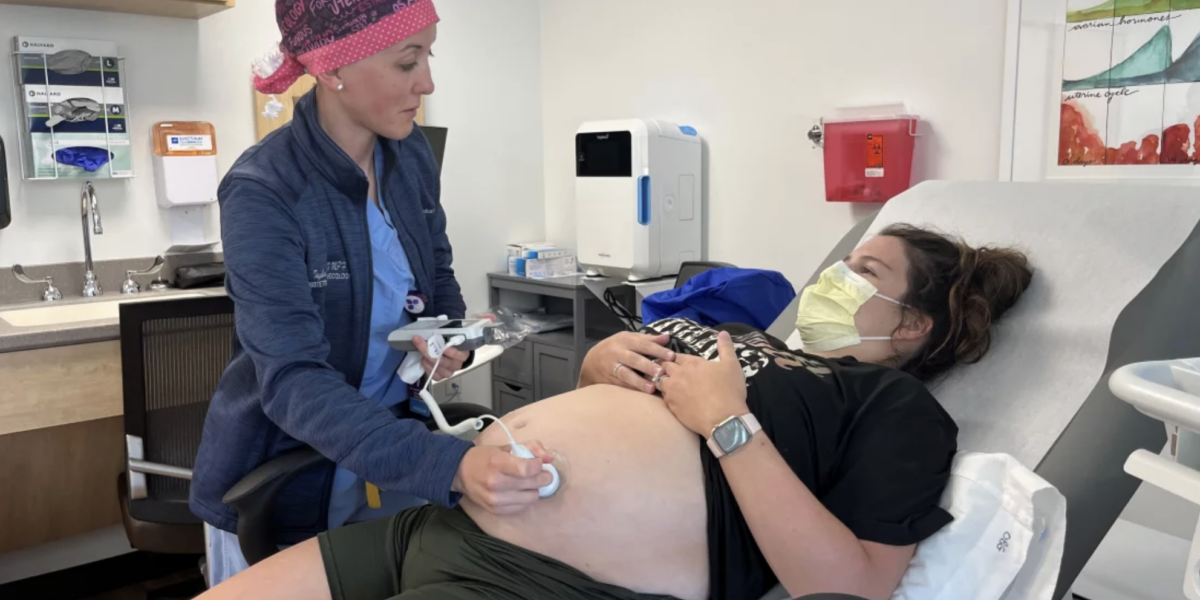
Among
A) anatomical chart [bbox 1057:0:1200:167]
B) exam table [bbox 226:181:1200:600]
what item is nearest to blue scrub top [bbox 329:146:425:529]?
exam table [bbox 226:181:1200:600]

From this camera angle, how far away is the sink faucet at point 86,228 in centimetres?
266

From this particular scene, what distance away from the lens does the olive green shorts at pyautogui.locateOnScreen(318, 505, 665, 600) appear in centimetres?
117

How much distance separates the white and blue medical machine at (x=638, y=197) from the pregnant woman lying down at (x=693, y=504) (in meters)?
1.54

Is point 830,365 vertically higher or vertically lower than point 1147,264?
lower

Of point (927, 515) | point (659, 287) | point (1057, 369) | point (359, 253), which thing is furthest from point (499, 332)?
point (659, 287)

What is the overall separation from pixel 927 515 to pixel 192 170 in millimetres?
2499

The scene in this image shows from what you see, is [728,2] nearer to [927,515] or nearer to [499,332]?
[499,332]

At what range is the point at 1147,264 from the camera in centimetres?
140

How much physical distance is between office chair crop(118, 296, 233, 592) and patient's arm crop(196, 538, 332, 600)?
0.68m

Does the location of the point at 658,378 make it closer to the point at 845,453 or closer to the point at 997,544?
the point at 845,453

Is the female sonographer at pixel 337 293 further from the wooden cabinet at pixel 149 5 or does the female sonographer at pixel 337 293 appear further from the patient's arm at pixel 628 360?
the wooden cabinet at pixel 149 5

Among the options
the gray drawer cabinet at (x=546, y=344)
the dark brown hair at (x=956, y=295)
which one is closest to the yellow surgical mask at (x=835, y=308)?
the dark brown hair at (x=956, y=295)

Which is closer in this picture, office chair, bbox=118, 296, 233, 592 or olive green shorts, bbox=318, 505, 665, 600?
olive green shorts, bbox=318, 505, 665, 600

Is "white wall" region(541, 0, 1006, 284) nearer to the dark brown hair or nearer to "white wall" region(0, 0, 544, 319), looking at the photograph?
"white wall" region(0, 0, 544, 319)
